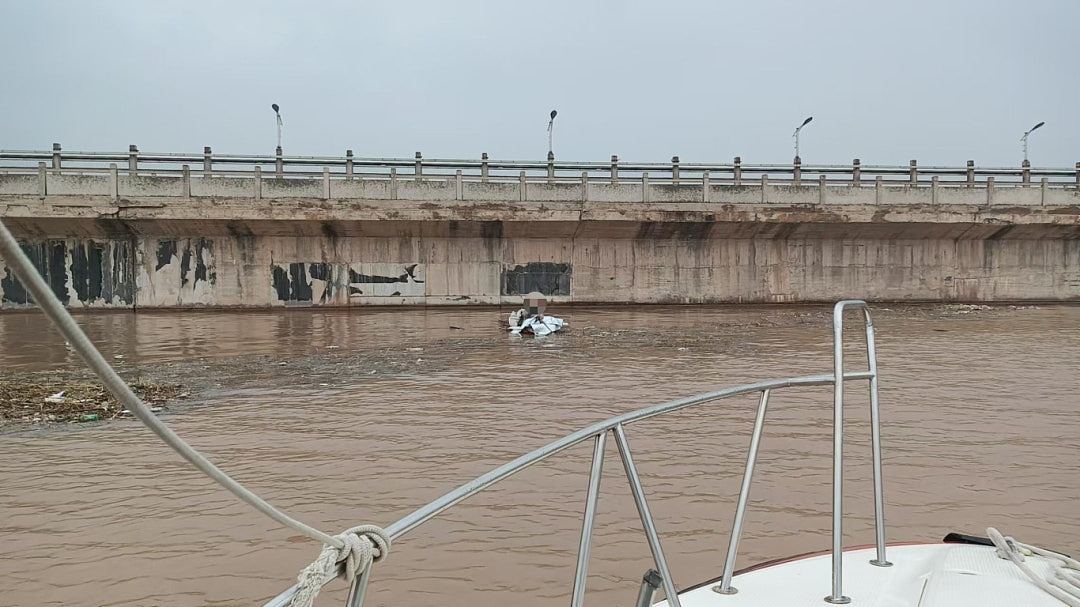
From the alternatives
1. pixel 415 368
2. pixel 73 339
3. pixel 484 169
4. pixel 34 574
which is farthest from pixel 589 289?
pixel 73 339

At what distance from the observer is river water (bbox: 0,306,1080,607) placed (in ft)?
12.7

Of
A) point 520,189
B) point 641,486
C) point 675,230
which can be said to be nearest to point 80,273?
point 520,189

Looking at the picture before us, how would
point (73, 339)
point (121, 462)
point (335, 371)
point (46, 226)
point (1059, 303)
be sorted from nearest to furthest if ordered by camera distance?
point (73, 339), point (121, 462), point (335, 371), point (46, 226), point (1059, 303)

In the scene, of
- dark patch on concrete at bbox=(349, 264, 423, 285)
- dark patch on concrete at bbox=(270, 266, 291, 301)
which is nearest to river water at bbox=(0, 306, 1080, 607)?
dark patch on concrete at bbox=(270, 266, 291, 301)

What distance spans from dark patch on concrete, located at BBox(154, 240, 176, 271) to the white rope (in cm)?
2320

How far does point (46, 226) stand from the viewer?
20969mm

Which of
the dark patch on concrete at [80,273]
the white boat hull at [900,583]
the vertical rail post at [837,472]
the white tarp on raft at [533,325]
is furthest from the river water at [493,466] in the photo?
the dark patch on concrete at [80,273]

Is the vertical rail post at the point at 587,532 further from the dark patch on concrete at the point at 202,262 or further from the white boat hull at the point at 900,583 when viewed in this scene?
the dark patch on concrete at the point at 202,262

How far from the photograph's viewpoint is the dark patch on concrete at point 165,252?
2198 centimetres

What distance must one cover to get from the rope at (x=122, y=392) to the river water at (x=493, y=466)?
229cm

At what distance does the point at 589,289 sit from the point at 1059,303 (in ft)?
51.7

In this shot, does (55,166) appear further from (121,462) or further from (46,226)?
(121,462)

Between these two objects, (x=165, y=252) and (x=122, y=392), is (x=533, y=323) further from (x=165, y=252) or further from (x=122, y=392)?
(x=122, y=392)

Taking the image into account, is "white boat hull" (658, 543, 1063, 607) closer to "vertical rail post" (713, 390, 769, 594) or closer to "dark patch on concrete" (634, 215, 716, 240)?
"vertical rail post" (713, 390, 769, 594)
